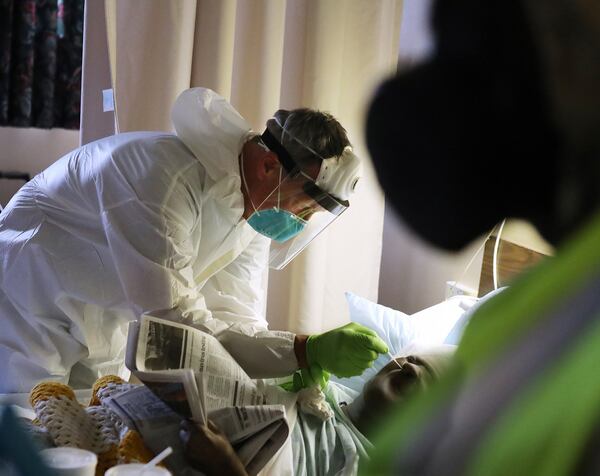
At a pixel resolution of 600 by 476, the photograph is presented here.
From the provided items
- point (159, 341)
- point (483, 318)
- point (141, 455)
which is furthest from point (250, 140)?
point (483, 318)

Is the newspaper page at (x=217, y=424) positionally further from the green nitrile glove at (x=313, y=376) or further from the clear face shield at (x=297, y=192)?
the clear face shield at (x=297, y=192)

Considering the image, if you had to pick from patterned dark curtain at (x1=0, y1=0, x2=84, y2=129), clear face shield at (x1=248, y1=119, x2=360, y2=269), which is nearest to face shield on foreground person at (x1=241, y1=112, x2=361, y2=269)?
clear face shield at (x1=248, y1=119, x2=360, y2=269)

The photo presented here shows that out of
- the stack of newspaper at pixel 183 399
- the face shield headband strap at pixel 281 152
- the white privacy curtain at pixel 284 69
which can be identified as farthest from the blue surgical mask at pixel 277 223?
the stack of newspaper at pixel 183 399

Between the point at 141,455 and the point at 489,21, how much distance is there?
0.90 meters

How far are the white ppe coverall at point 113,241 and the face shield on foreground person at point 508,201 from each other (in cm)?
100

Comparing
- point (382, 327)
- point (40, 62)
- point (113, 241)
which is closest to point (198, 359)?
point (113, 241)

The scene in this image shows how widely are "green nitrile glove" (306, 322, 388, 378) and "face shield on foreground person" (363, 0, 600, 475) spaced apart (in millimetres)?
1062

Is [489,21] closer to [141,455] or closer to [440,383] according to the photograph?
[440,383]

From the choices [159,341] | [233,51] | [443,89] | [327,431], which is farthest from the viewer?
[233,51]

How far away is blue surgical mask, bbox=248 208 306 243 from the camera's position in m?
1.74

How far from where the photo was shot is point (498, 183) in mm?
553

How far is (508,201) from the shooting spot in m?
0.55

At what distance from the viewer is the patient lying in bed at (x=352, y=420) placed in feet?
5.18

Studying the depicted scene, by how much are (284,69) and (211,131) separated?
816 mm
